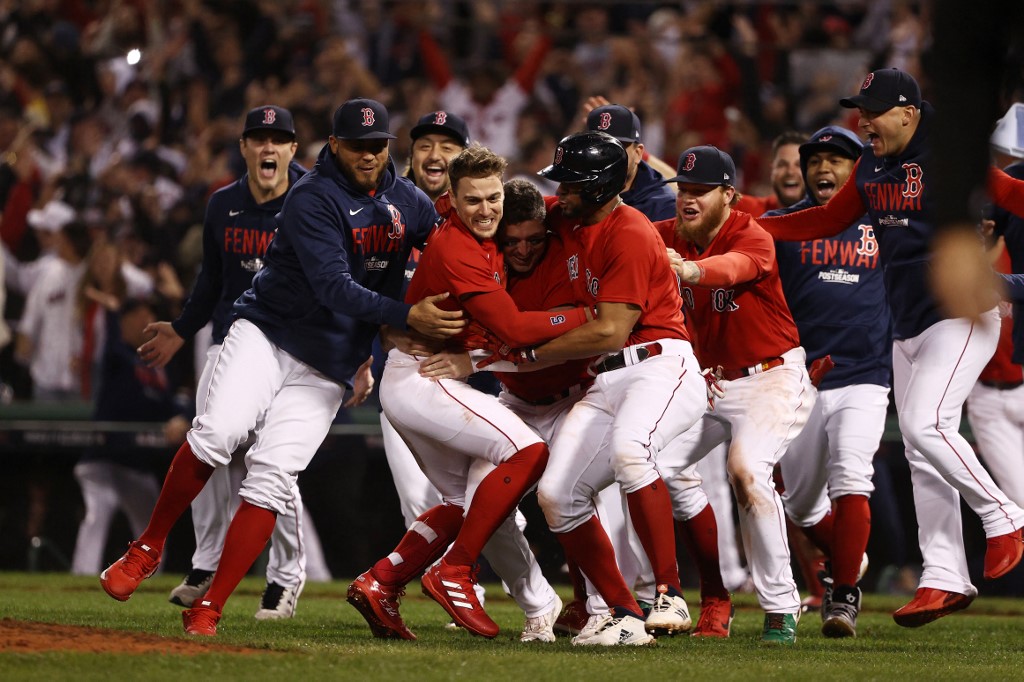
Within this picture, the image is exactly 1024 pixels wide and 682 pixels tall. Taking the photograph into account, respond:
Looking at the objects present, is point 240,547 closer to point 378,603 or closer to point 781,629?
point 378,603

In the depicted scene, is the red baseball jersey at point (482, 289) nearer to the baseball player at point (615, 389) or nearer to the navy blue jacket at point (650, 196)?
the baseball player at point (615, 389)

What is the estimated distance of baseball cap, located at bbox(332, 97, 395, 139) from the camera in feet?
18.1

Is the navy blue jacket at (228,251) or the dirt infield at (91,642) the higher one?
the navy blue jacket at (228,251)

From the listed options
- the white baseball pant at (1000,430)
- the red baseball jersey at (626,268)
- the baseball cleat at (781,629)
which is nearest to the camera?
the red baseball jersey at (626,268)

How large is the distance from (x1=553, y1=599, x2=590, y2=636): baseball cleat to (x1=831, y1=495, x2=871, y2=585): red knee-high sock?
115 cm

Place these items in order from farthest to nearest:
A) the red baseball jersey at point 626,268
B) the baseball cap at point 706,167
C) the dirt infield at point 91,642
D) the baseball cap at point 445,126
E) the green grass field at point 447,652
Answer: the baseball cap at point 445,126 → the baseball cap at point 706,167 → the red baseball jersey at point 626,268 → the dirt infield at point 91,642 → the green grass field at point 447,652

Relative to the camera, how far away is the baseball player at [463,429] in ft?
16.7

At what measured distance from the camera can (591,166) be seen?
205 inches

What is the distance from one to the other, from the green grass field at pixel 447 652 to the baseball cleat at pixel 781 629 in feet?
0.20

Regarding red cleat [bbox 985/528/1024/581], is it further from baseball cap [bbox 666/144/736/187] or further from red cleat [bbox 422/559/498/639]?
red cleat [bbox 422/559/498/639]

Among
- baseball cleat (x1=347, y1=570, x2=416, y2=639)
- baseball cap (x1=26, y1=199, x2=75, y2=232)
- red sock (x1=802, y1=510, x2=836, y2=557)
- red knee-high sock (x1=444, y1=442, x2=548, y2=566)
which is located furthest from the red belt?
baseball cap (x1=26, y1=199, x2=75, y2=232)

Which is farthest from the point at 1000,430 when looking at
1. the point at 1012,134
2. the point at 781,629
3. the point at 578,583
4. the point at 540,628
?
the point at 540,628

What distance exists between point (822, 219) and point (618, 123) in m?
1.04

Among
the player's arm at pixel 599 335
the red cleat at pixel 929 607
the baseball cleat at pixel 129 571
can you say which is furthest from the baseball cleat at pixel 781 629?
the baseball cleat at pixel 129 571
